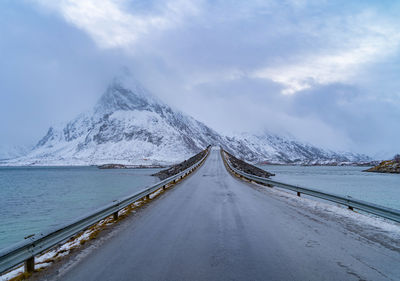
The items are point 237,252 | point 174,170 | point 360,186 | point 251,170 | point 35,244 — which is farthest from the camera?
point 174,170

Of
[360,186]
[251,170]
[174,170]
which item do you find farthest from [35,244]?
[174,170]

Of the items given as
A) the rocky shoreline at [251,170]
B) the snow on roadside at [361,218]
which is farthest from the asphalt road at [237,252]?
the rocky shoreline at [251,170]

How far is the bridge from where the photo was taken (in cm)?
430

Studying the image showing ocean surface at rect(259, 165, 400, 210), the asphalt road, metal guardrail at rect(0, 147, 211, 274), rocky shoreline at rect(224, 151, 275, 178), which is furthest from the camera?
rocky shoreline at rect(224, 151, 275, 178)

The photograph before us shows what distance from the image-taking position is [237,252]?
17.4ft

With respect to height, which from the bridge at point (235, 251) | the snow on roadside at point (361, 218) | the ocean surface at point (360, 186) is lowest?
the ocean surface at point (360, 186)

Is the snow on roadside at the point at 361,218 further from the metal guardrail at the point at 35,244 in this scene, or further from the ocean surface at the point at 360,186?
the metal guardrail at the point at 35,244

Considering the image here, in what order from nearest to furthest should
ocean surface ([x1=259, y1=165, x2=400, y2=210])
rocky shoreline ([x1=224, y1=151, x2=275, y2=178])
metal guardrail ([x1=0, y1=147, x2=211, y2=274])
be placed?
1. metal guardrail ([x1=0, y1=147, x2=211, y2=274])
2. ocean surface ([x1=259, y1=165, x2=400, y2=210])
3. rocky shoreline ([x1=224, y1=151, x2=275, y2=178])

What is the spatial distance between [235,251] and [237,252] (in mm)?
71

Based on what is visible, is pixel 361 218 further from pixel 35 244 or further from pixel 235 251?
pixel 35 244

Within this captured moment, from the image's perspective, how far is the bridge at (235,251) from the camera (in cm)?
430

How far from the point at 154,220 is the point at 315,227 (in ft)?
16.6

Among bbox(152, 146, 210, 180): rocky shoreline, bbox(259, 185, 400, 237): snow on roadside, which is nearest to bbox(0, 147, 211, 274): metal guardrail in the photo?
bbox(259, 185, 400, 237): snow on roadside

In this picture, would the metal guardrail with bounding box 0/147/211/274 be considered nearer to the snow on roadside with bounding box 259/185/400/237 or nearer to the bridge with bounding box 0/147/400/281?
the bridge with bounding box 0/147/400/281
